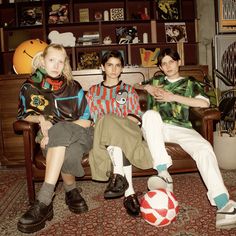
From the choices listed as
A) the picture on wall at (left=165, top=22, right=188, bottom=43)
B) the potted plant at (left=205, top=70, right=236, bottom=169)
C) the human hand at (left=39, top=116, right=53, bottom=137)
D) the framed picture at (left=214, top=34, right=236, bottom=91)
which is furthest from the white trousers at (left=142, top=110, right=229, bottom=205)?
the picture on wall at (left=165, top=22, right=188, bottom=43)

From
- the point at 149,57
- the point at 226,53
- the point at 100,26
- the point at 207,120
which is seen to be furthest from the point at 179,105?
the point at 100,26

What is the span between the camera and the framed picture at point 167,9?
4422 mm

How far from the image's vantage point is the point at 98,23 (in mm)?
4457

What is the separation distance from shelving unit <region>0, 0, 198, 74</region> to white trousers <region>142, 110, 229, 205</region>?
98.3 inches

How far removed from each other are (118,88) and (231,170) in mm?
1497

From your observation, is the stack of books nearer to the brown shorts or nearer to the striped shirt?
the striped shirt

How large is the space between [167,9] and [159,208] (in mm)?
3592

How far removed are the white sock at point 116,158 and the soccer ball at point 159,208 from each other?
0.89ft

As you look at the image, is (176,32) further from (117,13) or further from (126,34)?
(117,13)

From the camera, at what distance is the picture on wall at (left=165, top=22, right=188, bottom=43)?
4523 millimetres

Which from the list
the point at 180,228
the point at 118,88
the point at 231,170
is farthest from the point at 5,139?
the point at 231,170

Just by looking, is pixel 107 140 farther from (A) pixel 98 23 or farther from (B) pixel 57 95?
(A) pixel 98 23

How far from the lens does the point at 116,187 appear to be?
1.79 meters

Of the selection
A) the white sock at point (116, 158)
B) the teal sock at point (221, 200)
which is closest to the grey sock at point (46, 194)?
the white sock at point (116, 158)
